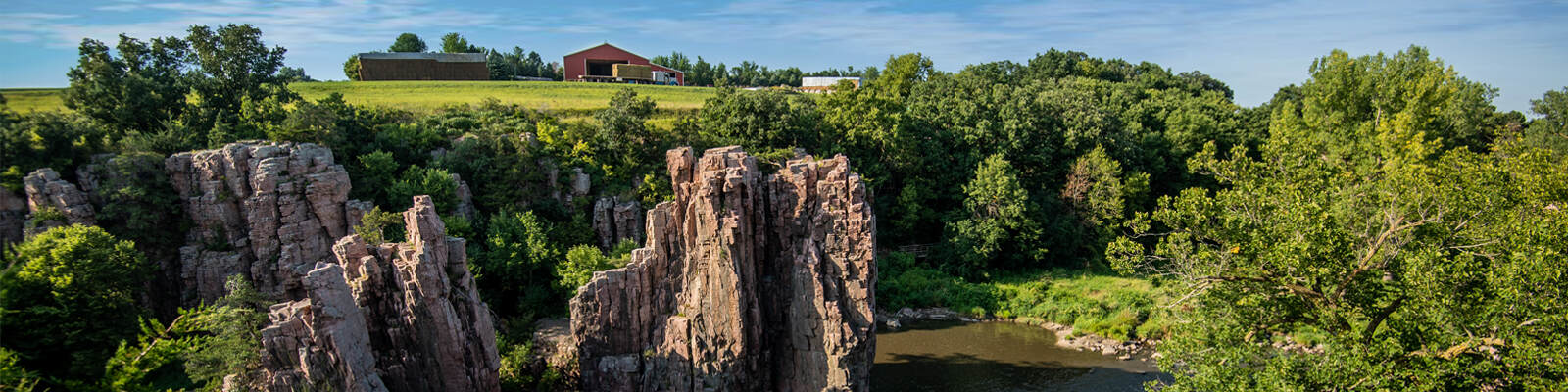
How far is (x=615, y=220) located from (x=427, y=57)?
36.0 metres

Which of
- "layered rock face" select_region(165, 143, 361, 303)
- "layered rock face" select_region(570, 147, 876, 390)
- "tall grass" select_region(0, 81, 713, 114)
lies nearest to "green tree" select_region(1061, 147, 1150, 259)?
"layered rock face" select_region(570, 147, 876, 390)

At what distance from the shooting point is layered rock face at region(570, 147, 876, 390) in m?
21.8

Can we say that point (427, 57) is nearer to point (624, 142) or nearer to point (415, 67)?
point (415, 67)

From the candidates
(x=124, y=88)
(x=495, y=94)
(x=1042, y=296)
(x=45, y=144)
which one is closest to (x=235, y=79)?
(x=124, y=88)

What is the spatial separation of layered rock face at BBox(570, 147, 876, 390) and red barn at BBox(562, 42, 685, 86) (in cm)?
5014

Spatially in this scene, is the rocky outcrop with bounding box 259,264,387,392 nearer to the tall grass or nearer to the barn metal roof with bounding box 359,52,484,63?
the tall grass

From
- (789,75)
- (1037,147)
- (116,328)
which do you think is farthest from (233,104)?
(789,75)

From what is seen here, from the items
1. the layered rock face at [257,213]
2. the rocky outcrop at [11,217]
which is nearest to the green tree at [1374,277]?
the layered rock face at [257,213]

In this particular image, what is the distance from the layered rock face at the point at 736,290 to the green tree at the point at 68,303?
13.5m

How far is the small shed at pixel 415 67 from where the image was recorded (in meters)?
59.5

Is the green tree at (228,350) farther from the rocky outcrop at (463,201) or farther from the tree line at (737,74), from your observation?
the tree line at (737,74)

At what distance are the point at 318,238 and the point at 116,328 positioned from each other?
667 cm

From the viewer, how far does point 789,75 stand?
333ft

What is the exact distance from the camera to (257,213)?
86.6 ft
